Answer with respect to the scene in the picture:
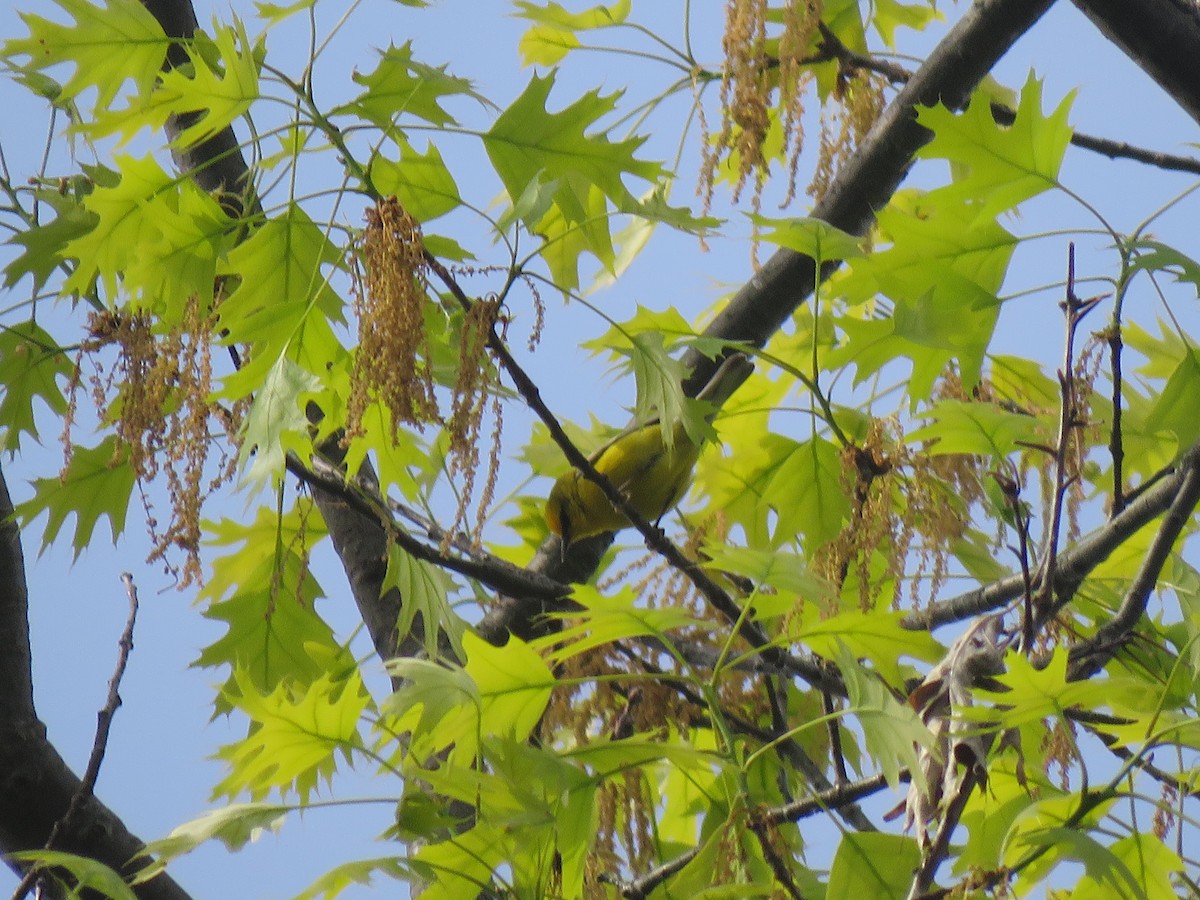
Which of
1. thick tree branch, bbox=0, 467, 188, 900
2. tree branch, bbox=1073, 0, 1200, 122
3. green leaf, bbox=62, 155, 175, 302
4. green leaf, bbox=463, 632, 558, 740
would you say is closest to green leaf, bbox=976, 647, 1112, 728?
green leaf, bbox=463, 632, 558, 740

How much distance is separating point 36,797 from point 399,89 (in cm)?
131

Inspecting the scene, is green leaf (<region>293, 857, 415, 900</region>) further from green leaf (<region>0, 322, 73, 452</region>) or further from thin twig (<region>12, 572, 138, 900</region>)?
green leaf (<region>0, 322, 73, 452</region>)

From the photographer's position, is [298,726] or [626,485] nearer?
[298,726]

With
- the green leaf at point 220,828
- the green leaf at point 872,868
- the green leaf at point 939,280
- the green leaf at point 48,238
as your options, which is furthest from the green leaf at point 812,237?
the green leaf at point 48,238

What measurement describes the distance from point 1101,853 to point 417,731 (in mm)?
657

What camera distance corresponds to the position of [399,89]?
5.74 feet

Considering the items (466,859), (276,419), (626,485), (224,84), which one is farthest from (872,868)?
(626,485)

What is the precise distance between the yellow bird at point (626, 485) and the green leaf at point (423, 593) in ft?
2.08

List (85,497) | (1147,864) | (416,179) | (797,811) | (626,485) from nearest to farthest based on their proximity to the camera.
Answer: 1. (1147,864)
2. (797,811)
3. (416,179)
4. (85,497)
5. (626,485)

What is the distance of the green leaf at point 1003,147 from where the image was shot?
1647 millimetres

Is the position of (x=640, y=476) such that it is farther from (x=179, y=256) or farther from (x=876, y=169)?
(x=179, y=256)

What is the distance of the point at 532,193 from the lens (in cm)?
139

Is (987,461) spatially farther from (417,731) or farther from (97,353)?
(97,353)

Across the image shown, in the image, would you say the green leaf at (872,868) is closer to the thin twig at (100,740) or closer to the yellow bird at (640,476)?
the thin twig at (100,740)
